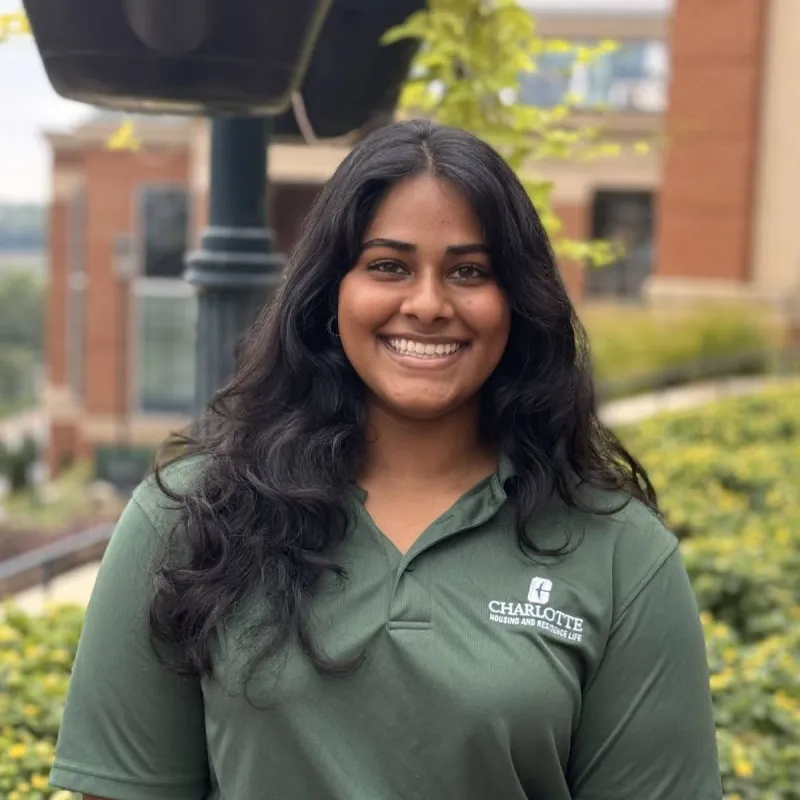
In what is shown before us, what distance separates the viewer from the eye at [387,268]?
2.05 metres

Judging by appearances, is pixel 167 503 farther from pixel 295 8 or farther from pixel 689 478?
pixel 689 478

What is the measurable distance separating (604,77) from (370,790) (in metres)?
31.4

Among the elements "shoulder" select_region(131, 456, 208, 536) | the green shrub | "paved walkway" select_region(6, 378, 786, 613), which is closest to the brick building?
the green shrub

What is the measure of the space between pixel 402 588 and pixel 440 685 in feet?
0.51

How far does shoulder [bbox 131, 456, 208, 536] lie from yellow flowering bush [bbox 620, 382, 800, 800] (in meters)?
1.79

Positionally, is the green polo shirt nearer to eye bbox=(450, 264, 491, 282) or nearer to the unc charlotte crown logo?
the unc charlotte crown logo

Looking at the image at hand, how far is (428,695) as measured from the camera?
1928mm

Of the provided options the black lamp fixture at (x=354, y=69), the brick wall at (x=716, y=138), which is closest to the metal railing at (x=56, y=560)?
the black lamp fixture at (x=354, y=69)

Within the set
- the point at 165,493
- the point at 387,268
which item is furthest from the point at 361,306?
the point at 165,493

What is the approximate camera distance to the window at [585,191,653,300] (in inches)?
1378

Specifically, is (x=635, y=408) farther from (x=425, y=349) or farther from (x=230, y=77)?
(x=425, y=349)

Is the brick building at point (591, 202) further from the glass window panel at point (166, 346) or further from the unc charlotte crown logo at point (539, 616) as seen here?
the unc charlotte crown logo at point (539, 616)

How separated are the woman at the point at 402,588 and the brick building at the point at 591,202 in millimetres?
17338

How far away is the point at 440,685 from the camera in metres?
1.93
